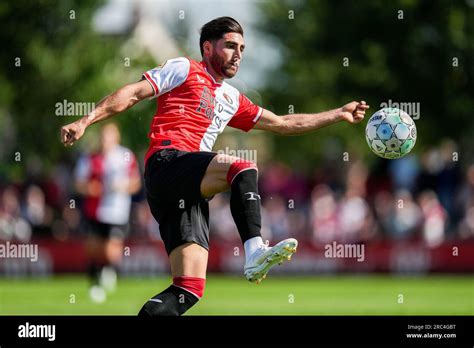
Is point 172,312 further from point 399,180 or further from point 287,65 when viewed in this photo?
point 287,65

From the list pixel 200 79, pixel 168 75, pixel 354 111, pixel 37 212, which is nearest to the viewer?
pixel 168 75

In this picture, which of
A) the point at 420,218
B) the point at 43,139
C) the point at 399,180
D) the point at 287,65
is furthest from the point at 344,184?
the point at 287,65

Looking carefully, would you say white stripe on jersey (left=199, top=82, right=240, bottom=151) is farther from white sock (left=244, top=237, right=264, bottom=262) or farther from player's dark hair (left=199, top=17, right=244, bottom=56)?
white sock (left=244, top=237, right=264, bottom=262)

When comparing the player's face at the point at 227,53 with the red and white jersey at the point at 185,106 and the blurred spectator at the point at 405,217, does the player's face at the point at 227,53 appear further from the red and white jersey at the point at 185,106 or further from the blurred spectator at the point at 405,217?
the blurred spectator at the point at 405,217

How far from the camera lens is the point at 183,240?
27.0 ft

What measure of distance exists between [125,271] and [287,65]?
14356 mm

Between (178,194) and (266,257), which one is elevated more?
(178,194)

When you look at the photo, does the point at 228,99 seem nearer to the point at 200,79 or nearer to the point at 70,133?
the point at 200,79

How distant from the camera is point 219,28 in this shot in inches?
334

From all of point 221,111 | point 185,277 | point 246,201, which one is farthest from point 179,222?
point 221,111

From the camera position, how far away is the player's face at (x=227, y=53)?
8477 mm

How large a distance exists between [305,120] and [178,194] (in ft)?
5.87

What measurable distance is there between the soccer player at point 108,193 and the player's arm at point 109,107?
26.0 feet

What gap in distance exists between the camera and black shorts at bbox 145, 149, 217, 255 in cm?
793
